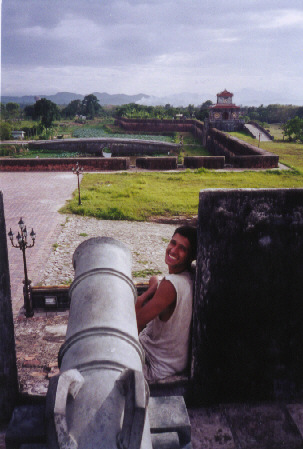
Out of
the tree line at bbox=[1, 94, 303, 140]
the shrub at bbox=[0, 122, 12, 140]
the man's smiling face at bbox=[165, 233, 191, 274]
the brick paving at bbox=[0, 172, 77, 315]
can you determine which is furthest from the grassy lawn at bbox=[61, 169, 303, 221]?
the shrub at bbox=[0, 122, 12, 140]

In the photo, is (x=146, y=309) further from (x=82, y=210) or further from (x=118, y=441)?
(x=82, y=210)

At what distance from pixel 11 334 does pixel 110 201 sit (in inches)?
417

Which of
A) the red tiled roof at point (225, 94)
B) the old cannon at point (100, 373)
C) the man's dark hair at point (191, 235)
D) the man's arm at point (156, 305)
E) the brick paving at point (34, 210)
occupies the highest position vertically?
the red tiled roof at point (225, 94)

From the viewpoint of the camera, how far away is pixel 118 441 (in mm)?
1523

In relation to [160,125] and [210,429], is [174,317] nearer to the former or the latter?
[210,429]

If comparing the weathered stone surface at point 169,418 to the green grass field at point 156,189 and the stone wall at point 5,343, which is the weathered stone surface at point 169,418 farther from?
the green grass field at point 156,189

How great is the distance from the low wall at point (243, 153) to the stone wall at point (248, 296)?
17376 mm

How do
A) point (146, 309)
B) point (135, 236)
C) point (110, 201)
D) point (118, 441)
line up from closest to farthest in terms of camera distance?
point (118, 441)
point (146, 309)
point (135, 236)
point (110, 201)

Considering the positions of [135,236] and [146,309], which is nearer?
[146,309]

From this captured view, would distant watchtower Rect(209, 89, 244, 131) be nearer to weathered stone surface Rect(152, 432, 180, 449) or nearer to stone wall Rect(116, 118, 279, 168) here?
stone wall Rect(116, 118, 279, 168)

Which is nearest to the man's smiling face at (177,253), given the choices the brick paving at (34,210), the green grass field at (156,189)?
the brick paving at (34,210)

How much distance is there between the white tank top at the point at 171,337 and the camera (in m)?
2.92

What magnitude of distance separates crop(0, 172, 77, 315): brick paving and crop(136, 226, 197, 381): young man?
12.3 ft

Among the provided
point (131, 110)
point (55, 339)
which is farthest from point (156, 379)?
point (131, 110)
